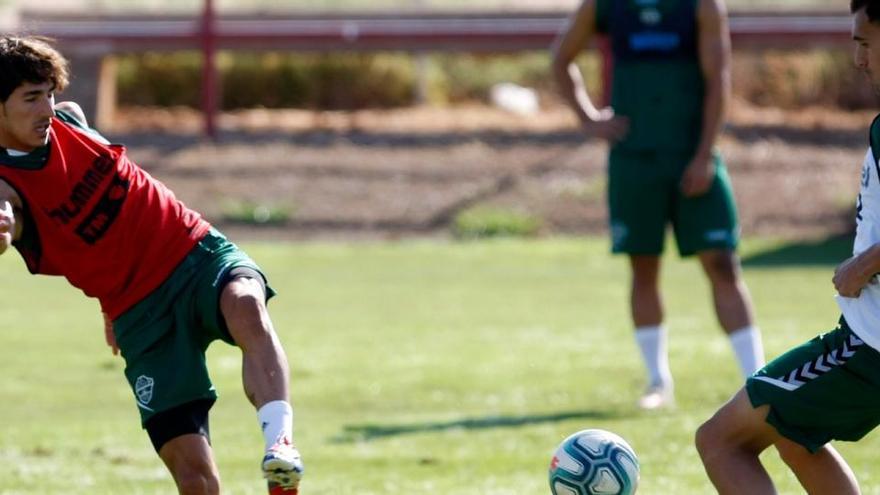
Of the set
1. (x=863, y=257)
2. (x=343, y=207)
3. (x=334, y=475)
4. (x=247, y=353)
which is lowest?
(x=343, y=207)

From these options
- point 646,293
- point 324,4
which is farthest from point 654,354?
point 324,4

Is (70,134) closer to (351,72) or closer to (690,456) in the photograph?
(690,456)

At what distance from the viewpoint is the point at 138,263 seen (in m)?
5.61

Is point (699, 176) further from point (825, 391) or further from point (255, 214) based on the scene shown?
point (255, 214)

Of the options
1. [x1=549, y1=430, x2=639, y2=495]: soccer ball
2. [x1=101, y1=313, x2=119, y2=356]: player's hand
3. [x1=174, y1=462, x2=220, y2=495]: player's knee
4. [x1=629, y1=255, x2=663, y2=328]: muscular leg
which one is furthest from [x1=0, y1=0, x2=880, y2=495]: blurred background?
[x1=174, y1=462, x2=220, y2=495]: player's knee

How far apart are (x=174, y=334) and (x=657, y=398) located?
3758mm

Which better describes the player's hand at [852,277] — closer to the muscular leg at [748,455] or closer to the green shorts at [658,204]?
the muscular leg at [748,455]

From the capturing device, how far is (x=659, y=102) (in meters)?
8.78

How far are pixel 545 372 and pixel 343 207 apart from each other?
761 cm

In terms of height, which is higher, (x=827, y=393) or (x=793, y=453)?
(x=827, y=393)

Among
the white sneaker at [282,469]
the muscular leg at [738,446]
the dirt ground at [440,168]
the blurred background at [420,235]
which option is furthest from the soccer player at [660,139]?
the dirt ground at [440,168]

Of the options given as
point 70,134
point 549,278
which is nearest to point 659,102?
point 70,134

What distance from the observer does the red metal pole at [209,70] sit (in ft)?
62.0

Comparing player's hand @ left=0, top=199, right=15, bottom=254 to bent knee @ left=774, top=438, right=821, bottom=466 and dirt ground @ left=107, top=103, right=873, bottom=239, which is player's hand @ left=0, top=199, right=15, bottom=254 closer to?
bent knee @ left=774, top=438, right=821, bottom=466
